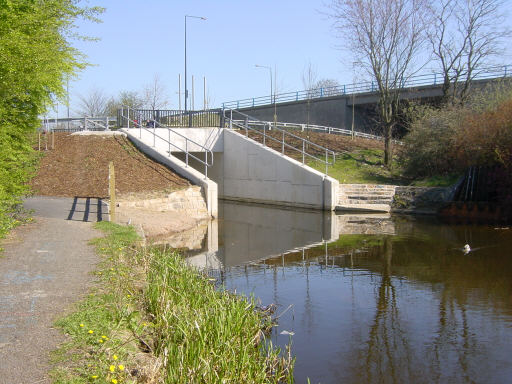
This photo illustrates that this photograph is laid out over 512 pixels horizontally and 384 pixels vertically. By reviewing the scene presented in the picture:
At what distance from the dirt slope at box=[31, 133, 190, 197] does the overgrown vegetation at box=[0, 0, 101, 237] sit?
7167 mm

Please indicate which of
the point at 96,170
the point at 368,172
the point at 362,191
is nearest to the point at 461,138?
the point at 362,191

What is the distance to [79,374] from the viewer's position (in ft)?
15.5

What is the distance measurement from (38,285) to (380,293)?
5638mm

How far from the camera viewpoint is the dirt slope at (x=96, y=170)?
779 inches

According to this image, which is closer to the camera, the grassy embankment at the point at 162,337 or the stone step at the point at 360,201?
the grassy embankment at the point at 162,337

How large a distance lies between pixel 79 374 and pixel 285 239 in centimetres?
1124

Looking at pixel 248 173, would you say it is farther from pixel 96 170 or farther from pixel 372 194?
pixel 96 170

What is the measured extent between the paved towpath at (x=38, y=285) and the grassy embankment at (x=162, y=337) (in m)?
0.21

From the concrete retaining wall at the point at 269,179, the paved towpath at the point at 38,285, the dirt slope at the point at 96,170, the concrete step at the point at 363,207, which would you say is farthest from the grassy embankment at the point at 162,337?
the concrete retaining wall at the point at 269,179

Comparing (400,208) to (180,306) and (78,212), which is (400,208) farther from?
(180,306)

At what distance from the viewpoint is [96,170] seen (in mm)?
21562

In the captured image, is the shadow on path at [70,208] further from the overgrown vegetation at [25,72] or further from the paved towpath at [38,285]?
the overgrown vegetation at [25,72]

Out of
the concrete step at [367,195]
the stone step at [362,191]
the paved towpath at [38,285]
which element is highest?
the stone step at [362,191]

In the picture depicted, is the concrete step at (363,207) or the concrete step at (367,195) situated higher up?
the concrete step at (367,195)
